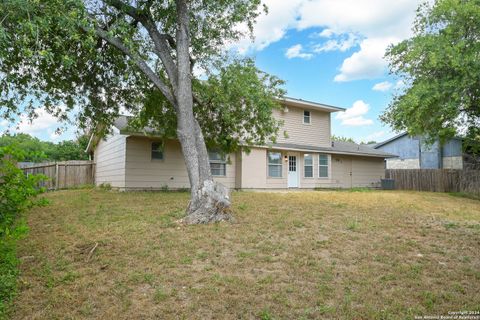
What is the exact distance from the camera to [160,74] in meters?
11.6

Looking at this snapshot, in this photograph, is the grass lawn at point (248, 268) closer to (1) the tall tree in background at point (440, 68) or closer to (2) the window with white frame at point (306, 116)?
(1) the tall tree in background at point (440, 68)

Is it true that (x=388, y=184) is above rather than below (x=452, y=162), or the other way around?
below

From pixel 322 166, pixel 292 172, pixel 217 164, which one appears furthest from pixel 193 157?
pixel 322 166

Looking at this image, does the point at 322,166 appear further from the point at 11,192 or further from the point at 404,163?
the point at 11,192

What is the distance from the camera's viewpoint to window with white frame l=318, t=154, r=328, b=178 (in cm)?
1987

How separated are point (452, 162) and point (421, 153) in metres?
2.24

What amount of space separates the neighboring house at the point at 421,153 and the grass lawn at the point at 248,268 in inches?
799

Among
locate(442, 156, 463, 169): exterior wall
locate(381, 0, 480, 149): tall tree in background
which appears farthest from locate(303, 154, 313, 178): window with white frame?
locate(442, 156, 463, 169): exterior wall

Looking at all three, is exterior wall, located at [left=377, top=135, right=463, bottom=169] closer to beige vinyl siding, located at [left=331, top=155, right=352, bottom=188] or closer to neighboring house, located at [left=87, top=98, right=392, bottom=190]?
neighboring house, located at [left=87, top=98, right=392, bottom=190]

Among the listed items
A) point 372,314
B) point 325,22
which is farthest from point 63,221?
point 325,22

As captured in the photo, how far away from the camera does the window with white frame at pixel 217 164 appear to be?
16297mm

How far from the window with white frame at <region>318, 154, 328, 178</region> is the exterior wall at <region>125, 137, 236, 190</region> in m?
6.88

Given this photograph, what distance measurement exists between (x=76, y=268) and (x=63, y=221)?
348cm

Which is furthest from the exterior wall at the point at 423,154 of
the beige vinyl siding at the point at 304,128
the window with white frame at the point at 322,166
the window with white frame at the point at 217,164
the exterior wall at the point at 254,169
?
the window with white frame at the point at 217,164
